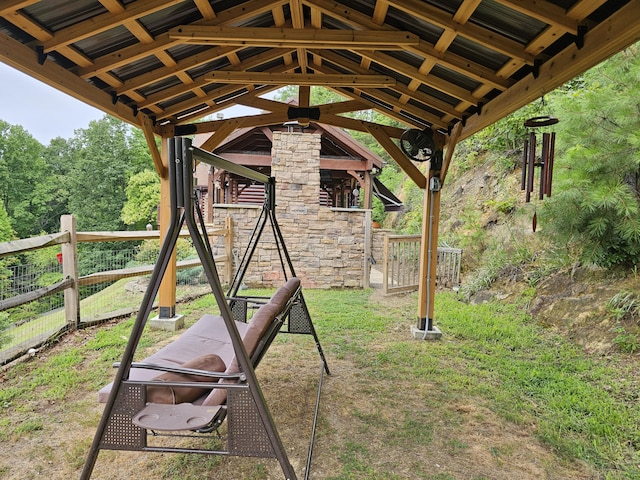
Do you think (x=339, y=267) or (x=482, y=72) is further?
(x=339, y=267)

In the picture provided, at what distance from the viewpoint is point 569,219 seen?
4.17m

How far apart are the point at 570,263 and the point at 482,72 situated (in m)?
3.56

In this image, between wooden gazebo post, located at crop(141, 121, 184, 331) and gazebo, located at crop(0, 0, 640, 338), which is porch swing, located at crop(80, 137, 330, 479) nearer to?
gazebo, located at crop(0, 0, 640, 338)

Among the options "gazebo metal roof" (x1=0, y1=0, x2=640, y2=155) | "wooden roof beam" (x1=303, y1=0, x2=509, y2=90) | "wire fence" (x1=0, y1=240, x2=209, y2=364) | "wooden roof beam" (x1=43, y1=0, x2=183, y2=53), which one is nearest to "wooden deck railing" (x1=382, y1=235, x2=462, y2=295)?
"gazebo metal roof" (x1=0, y1=0, x2=640, y2=155)

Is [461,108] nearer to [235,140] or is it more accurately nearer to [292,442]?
[292,442]

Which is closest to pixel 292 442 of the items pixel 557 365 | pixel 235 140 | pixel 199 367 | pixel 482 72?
pixel 199 367

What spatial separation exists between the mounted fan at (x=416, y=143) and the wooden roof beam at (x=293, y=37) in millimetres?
1556

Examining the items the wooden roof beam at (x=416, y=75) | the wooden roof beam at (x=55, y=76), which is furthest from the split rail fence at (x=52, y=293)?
the wooden roof beam at (x=416, y=75)

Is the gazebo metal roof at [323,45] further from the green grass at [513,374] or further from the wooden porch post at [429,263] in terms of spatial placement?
the green grass at [513,374]

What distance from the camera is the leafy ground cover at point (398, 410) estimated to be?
2.17 metres

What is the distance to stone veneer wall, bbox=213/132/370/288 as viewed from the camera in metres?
7.54

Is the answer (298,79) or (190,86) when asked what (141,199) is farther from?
(298,79)

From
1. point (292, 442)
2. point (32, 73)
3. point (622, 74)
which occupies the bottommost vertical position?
point (292, 442)

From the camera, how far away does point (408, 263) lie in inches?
282
